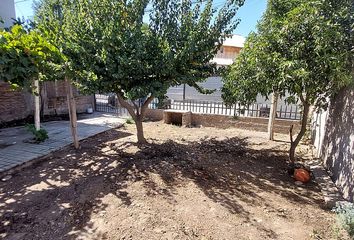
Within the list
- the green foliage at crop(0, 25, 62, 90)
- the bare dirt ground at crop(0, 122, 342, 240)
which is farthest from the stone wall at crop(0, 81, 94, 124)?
the green foliage at crop(0, 25, 62, 90)

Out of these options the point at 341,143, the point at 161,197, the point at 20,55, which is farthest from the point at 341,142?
the point at 20,55

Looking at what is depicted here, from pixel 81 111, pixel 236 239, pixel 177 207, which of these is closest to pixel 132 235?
pixel 177 207

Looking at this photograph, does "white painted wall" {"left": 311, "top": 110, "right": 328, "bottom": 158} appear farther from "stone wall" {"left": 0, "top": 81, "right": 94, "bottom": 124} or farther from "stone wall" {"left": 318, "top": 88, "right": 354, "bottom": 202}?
"stone wall" {"left": 0, "top": 81, "right": 94, "bottom": 124}

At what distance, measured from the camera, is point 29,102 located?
10203 mm

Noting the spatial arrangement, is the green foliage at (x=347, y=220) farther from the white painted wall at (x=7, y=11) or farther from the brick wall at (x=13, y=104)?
the white painted wall at (x=7, y=11)

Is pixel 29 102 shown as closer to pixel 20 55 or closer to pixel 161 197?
pixel 20 55

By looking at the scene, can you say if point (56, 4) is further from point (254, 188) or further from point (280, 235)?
point (280, 235)

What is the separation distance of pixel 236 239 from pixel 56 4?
21.5ft

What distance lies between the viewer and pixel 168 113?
33.0 ft

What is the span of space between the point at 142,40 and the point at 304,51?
3155mm

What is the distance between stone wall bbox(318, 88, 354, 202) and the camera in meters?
3.98

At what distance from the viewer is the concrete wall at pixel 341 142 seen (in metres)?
3.99

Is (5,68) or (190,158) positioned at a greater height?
(5,68)

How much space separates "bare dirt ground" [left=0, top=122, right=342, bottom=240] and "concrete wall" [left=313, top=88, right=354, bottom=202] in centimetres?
50
